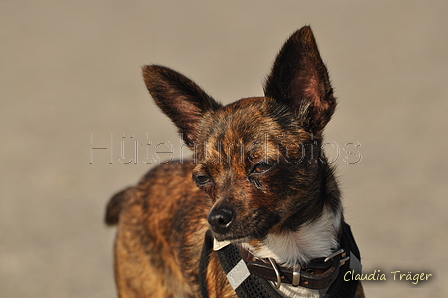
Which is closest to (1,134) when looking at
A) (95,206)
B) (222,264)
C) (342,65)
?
(95,206)

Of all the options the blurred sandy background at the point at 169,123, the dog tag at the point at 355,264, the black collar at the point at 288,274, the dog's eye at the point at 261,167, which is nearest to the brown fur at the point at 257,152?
the dog's eye at the point at 261,167

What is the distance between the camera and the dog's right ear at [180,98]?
3.65 meters

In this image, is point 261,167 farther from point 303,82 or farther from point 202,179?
point 303,82

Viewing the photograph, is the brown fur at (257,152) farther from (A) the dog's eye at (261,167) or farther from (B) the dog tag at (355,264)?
(B) the dog tag at (355,264)

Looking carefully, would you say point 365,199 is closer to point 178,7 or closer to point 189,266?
point 189,266

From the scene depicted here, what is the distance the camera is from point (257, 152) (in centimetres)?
323

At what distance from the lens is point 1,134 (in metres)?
12.8

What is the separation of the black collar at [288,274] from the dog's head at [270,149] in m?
0.25

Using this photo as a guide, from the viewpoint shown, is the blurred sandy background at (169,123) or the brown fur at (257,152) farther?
the blurred sandy background at (169,123)

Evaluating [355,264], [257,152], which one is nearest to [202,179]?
[257,152]

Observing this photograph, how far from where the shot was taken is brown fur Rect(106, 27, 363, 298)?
319 centimetres

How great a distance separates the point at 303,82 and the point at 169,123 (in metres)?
9.43

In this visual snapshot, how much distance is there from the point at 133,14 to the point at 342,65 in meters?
13.8

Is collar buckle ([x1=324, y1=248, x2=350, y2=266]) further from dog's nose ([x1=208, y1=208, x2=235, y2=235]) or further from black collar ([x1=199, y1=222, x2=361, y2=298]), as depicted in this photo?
dog's nose ([x1=208, y1=208, x2=235, y2=235])
